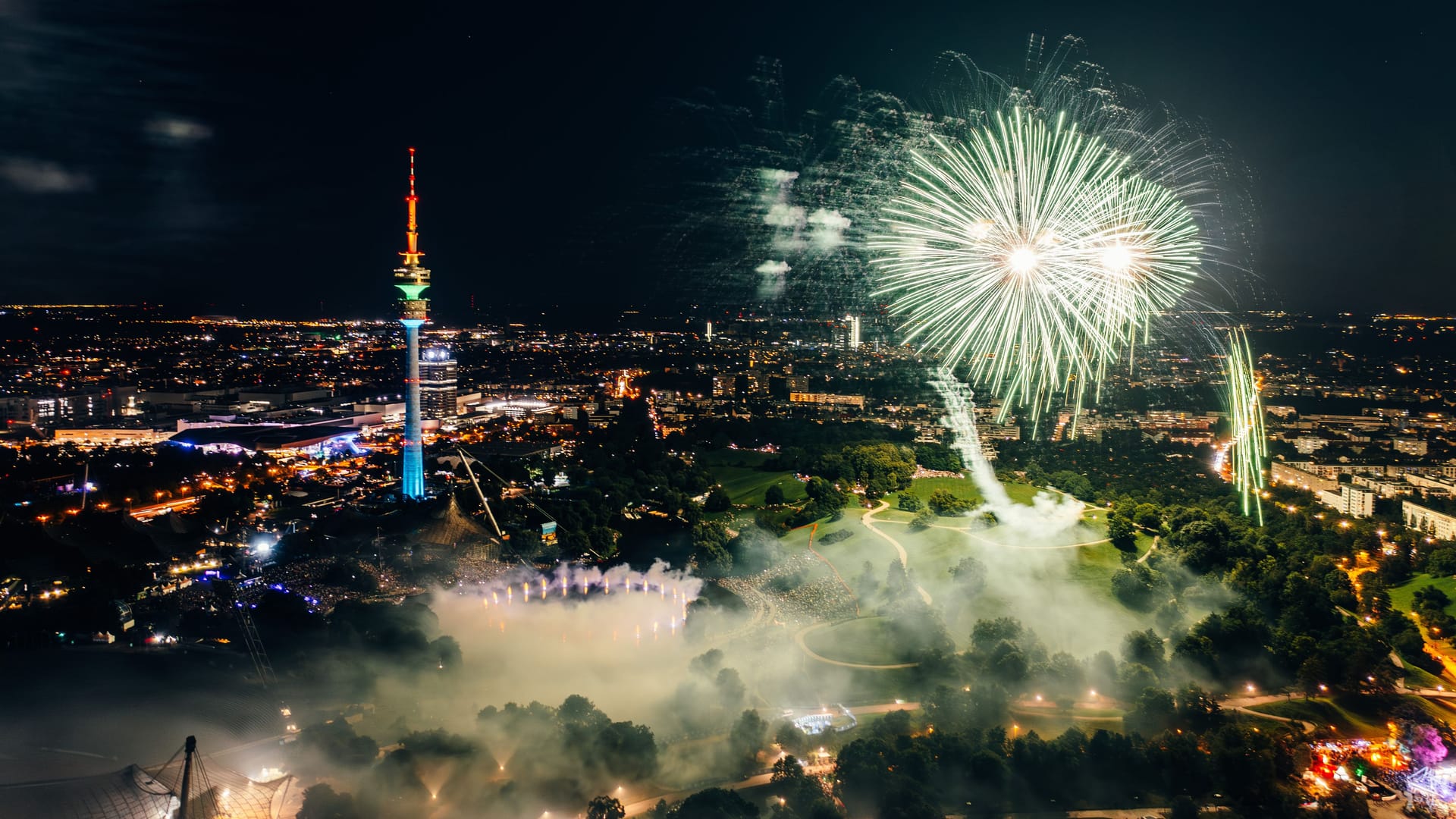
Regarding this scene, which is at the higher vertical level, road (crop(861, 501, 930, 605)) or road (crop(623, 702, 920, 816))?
road (crop(861, 501, 930, 605))

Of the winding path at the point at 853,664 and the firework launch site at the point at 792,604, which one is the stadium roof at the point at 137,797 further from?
the winding path at the point at 853,664

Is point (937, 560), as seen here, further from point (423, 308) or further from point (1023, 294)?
point (423, 308)

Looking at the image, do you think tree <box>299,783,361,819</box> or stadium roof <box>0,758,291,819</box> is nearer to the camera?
stadium roof <box>0,758,291,819</box>

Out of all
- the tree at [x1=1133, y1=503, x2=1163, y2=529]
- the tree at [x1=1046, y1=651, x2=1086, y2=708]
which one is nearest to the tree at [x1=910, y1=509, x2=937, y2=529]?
the tree at [x1=1133, y1=503, x2=1163, y2=529]

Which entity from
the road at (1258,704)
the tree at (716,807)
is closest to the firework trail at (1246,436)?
the road at (1258,704)

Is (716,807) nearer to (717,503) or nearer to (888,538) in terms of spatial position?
(888,538)

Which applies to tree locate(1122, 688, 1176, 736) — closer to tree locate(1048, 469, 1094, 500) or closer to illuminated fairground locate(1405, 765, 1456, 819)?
illuminated fairground locate(1405, 765, 1456, 819)

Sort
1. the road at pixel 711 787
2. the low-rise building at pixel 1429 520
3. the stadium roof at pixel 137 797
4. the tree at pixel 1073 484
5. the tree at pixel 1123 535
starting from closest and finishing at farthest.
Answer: the stadium roof at pixel 137 797, the road at pixel 711 787, the tree at pixel 1123 535, the low-rise building at pixel 1429 520, the tree at pixel 1073 484

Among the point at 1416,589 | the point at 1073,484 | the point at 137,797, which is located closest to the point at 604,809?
the point at 137,797
